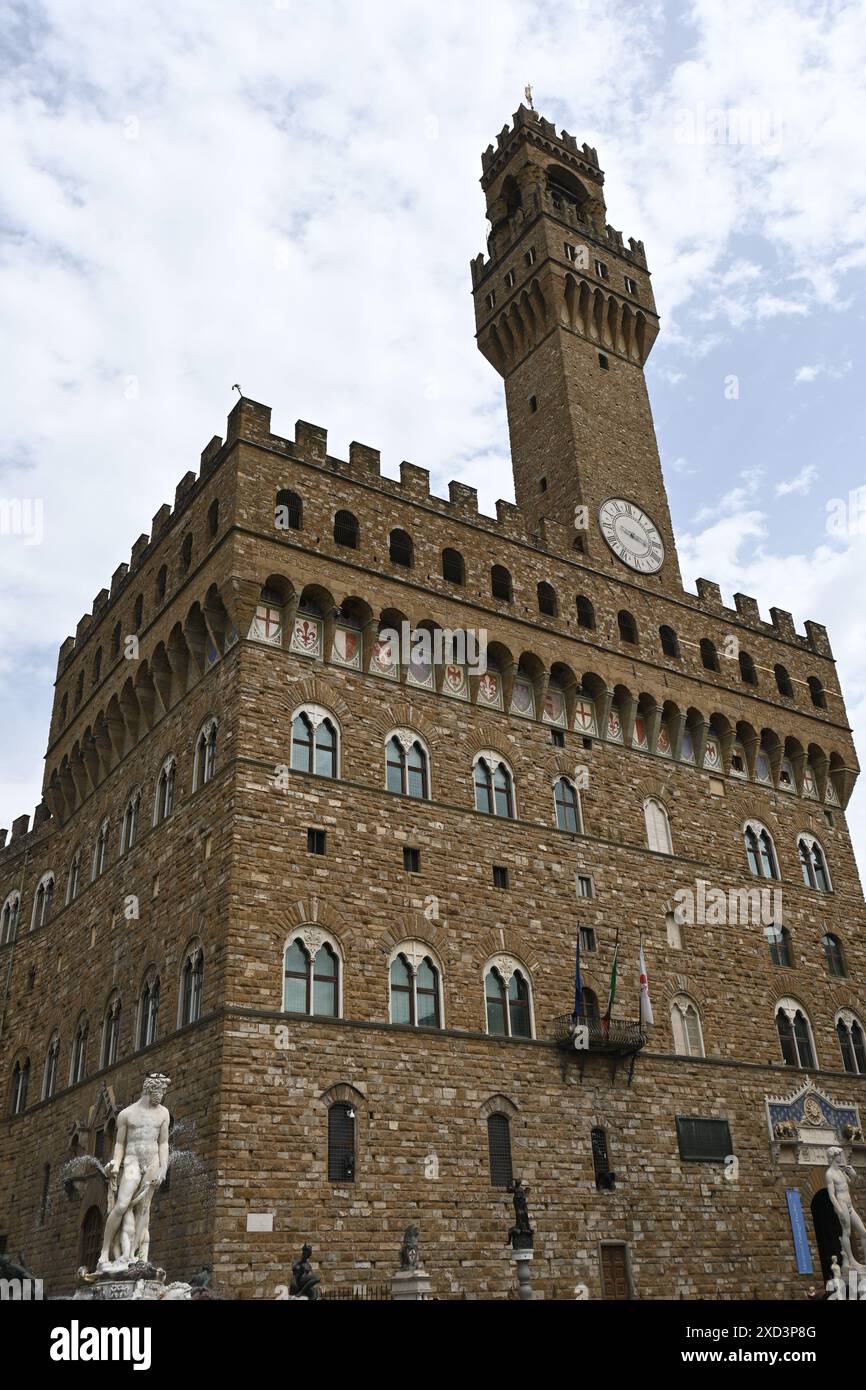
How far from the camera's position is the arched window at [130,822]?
2675 cm

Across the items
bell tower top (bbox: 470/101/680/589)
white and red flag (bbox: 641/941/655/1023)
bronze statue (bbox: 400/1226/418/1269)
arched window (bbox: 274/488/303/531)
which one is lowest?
bronze statue (bbox: 400/1226/418/1269)

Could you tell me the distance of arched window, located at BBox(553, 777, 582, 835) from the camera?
86.6 feet

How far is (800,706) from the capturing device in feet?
108

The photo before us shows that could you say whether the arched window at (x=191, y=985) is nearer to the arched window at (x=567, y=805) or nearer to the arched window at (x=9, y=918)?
the arched window at (x=567, y=805)

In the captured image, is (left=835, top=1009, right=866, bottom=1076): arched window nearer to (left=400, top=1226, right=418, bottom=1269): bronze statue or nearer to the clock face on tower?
the clock face on tower

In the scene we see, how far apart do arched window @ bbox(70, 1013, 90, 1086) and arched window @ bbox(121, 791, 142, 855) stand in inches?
162


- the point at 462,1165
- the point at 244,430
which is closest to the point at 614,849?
the point at 462,1165

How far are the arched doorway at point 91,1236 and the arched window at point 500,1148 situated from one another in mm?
8336

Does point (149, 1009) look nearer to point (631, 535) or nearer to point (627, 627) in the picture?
point (627, 627)

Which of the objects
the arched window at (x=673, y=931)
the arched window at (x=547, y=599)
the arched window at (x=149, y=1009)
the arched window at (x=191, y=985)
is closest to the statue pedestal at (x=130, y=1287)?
the arched window at (x=191, y=985)

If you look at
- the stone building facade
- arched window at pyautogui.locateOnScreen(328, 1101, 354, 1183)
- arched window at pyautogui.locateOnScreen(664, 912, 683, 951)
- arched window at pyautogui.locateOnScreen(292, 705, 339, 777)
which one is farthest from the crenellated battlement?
arched window at pyautogui.locateOnScreen(328, 1101, 354, 1183)

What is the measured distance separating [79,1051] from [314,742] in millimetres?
9906
